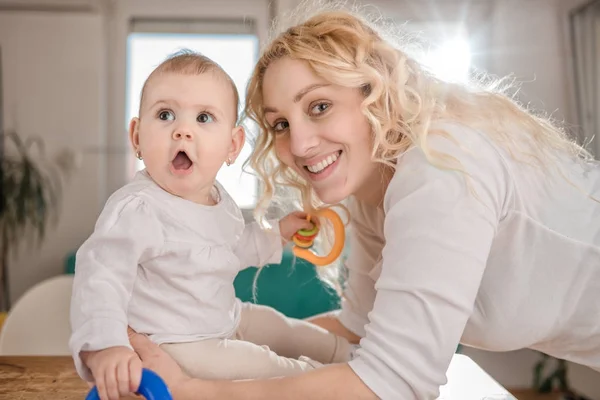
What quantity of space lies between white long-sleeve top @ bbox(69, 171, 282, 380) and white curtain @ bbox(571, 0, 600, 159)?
10.4 feet

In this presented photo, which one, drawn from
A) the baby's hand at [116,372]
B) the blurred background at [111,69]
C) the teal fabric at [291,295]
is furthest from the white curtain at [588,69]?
the baby's hand at [116,372]

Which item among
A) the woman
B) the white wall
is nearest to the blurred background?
the white wall

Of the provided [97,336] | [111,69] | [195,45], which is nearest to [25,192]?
[111,69]

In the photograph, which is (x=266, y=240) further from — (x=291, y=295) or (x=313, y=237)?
(x=291, y=295)

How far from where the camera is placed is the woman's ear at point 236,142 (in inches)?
39.4

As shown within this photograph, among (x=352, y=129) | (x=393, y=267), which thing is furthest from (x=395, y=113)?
(x=393, y=267)

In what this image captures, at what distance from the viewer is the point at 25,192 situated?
3.80 m

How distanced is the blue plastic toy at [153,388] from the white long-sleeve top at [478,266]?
0.25m

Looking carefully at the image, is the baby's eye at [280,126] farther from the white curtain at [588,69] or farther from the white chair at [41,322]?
the white curtain at [588,69]

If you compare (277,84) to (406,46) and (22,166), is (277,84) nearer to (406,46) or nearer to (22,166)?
(406,46)

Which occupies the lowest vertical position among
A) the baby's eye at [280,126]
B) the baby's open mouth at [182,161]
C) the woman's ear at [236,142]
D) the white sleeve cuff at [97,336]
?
the white sleeve cuff at [97,336]

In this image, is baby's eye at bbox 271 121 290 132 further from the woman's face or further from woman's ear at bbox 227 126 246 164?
woman's ear at bbox 227 126 246 164

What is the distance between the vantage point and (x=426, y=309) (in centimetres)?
78

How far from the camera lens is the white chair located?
2006mm
